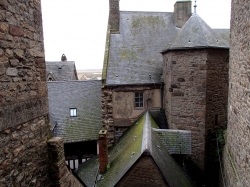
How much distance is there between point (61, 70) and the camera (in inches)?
1188

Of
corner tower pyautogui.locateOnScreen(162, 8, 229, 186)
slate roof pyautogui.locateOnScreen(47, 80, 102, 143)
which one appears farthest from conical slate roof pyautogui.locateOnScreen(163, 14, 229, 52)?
slate roof pyautogui.locateOnScreen(47, 80, 102, 143)

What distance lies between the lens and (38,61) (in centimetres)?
371

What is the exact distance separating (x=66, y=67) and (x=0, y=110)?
94.6 feet

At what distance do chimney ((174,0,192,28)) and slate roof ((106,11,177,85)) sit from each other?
0.47 metres

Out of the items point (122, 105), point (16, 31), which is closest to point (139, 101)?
point (122, 105)

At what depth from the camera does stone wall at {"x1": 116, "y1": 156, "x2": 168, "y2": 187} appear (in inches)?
274

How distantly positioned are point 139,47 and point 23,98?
12.6 meters

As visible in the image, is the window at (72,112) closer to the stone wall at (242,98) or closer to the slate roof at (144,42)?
the slate roof at (144,42)

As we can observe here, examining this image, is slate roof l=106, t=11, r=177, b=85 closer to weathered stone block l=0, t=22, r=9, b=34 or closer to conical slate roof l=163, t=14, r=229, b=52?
conical slate roof l=163, t=14, r=229, b=52

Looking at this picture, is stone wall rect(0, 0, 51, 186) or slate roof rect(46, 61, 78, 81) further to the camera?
slate roof rect(46, 61, 78, 81)

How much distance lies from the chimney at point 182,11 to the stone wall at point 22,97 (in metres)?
13.8

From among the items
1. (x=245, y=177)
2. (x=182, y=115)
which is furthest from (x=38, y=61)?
(x=182, y=115)

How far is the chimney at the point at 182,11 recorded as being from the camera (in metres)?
15.4

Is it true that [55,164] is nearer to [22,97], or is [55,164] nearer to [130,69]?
[22,97]
